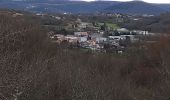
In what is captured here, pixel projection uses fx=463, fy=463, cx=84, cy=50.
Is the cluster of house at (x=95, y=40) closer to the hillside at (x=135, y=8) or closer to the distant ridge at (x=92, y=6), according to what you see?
the hillside at (x=135, y=8)

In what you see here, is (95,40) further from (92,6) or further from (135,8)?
(92,6)

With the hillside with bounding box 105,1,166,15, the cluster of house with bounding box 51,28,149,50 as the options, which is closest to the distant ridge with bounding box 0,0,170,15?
the hillside with bounding box 105,1,166,15

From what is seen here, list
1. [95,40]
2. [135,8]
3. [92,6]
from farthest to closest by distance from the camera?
[92,6] → [135,8] → [95,40]

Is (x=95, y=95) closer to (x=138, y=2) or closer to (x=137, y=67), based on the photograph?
(x=137, y=67)

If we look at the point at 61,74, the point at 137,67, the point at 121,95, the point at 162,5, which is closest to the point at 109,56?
the point at 137,67

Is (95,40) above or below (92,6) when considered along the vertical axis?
above

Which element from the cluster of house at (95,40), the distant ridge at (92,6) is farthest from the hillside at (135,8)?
the cluster of house at (95,40)

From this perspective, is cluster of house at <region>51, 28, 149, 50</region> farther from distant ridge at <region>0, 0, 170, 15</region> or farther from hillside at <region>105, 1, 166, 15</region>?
distant ridge at <region>0, 0, 170, 15</region>

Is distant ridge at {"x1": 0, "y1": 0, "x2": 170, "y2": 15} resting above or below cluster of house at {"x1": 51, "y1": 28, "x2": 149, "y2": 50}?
below

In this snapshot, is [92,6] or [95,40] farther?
[92,6]

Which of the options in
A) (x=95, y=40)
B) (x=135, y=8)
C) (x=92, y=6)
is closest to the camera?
(x=95, y=40)

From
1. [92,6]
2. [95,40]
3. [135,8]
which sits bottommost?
[92,6]

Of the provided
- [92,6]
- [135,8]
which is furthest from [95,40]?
[92,6]
